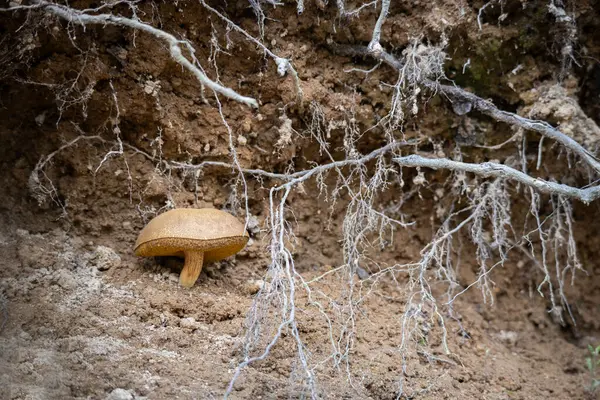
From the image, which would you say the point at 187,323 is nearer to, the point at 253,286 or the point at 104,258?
the point at 253,286

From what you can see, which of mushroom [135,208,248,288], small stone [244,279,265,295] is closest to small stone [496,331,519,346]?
small stone [244,279,265,295]

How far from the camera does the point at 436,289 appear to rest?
4520mm

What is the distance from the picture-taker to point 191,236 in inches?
133

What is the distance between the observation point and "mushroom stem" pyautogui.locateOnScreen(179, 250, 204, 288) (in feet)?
11.9

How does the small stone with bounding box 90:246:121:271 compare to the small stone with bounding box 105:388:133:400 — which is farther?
the small stone with bounding box 90:246:121:271

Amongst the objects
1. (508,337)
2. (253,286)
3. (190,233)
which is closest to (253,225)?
(253,286)

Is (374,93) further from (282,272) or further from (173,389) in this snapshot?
(173,389)

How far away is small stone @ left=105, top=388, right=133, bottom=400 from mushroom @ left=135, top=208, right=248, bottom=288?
3.04 feet

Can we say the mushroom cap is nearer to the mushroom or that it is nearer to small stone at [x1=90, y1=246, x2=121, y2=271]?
the mushroom

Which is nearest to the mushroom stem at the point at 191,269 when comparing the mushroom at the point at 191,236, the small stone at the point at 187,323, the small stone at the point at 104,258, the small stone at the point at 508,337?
the mushroom at the point at 191,236

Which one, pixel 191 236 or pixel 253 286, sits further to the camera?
pixel 253 286

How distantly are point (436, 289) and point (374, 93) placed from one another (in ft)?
4.91

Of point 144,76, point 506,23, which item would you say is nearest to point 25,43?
point 144,76

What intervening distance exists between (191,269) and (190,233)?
0.35 metres
